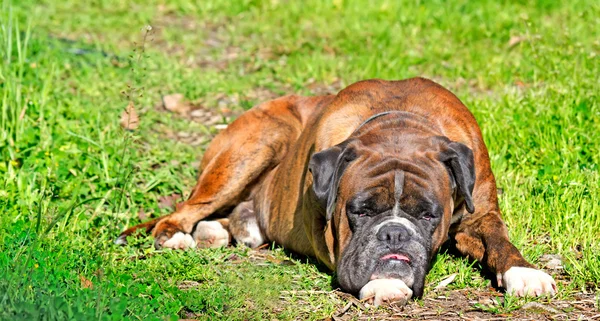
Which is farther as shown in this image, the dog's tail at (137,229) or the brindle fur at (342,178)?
the dog's tail at (137,229)

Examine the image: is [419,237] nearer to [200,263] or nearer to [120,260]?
[200,263]

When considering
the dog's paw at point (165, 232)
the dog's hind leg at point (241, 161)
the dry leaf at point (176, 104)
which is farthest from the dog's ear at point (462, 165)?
the dry leaf at point (176, 104)

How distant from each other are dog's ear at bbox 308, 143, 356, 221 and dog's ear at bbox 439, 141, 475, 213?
0.49m

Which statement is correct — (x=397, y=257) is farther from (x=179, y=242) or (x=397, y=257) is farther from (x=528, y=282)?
(x=179, y=242)

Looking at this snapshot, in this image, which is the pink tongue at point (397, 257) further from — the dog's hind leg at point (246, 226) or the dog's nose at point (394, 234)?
the dog's hind leg at point (246, 226)

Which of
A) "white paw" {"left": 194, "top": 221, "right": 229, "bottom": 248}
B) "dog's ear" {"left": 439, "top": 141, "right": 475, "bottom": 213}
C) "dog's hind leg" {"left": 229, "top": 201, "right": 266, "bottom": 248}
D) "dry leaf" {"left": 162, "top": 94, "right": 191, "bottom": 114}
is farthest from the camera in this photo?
"dry leaf" {"left": 162, "top": 94, "right": 191, "bottom": 114}

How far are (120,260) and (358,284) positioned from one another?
62.3 inches

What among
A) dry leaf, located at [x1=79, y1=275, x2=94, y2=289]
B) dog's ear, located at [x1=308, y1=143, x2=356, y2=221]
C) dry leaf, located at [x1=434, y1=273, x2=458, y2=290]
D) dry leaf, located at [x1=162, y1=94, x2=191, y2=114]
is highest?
dog's ear, located at [x1=308, y1=143, x2=356, y2=221]

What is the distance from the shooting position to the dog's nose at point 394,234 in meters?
4.51

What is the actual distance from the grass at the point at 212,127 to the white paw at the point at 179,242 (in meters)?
0.15

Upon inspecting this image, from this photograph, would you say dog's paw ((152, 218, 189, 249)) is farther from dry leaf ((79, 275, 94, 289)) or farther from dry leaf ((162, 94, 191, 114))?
dry leaf ((162, 94, 191, 114))

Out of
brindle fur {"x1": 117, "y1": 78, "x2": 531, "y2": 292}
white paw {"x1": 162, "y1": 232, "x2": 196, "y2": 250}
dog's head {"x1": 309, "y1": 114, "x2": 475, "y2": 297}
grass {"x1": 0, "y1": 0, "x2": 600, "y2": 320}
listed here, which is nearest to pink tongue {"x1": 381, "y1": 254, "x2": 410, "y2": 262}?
dog's head {"x1": 309, "y1": 114, "x2": 475, "y2": 297}

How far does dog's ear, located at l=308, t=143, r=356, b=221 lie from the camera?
4797 mm

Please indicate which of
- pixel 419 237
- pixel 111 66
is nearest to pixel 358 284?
pixel 419 237
